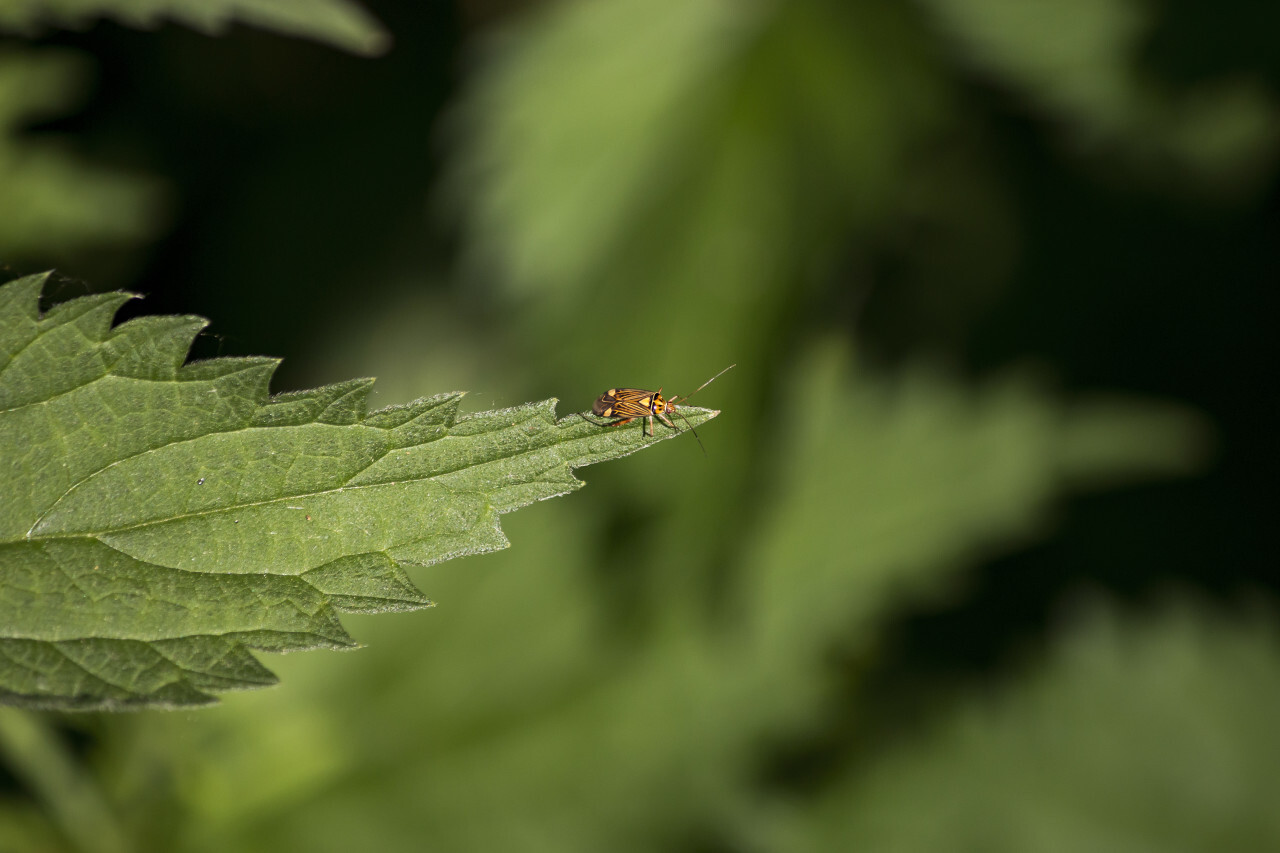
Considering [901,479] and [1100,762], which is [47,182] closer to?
[901,479]

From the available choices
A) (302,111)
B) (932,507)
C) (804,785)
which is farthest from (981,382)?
(302,111)

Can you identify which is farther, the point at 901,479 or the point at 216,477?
the point at 901,479

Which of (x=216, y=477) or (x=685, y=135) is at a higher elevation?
(x=685, y=135)

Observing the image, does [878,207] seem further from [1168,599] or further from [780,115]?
[1168,599]

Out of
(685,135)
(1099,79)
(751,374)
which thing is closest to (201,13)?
(751,374)

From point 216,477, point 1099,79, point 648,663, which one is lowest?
point 648,663

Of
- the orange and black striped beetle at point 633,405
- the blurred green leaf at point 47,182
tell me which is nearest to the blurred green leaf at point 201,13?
the orange and black striped beetle at point 633,405

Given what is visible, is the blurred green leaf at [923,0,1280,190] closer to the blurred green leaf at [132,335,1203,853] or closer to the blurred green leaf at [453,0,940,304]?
the blurred green leaf at [453,0,940,304]

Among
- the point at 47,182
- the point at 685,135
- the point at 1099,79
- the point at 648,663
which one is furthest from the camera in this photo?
the point at 1099,79
